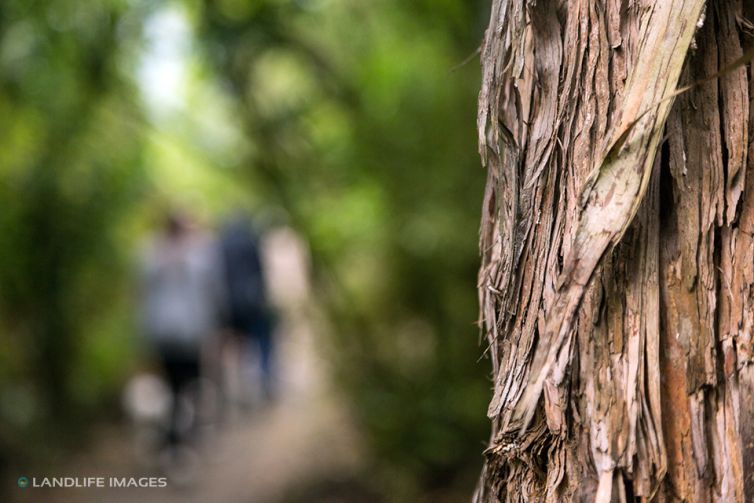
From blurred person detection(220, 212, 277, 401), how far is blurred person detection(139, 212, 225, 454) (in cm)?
89

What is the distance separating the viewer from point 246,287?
22.9ft

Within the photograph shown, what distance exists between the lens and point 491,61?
169 cm

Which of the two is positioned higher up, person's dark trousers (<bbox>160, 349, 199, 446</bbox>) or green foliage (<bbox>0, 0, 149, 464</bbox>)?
green foliage (<bbox>0, 0, 149, 464</bbox>)

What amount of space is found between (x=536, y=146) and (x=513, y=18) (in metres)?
0.26

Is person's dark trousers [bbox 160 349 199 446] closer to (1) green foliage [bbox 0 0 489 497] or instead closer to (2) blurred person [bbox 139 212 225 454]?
(2) blurred person [bbox 139 212 225 454]

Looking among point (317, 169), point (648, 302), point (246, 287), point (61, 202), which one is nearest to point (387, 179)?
point (317, 169)

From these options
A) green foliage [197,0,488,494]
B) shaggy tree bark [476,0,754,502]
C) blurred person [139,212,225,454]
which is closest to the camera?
shaggy tree bark [476,0,754,502]

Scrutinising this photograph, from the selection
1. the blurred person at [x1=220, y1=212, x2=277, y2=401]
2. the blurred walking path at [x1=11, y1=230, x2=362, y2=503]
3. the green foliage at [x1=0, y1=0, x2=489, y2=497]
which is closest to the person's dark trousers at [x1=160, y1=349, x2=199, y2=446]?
the blurred walking path at [x1=11, y1=230, x2=362, y2=503]

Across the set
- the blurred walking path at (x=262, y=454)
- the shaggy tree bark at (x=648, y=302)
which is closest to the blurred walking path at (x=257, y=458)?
the blurred walking path at (x=262, y=454)

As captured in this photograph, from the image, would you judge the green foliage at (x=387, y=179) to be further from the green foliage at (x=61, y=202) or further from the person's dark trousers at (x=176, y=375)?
the green foliage at (x=61, y=202)

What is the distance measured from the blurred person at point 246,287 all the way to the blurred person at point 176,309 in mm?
885

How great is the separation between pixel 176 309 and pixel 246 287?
145 centimetres

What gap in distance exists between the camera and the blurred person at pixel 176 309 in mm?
5543

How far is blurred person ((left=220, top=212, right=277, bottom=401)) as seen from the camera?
684 centimetres
